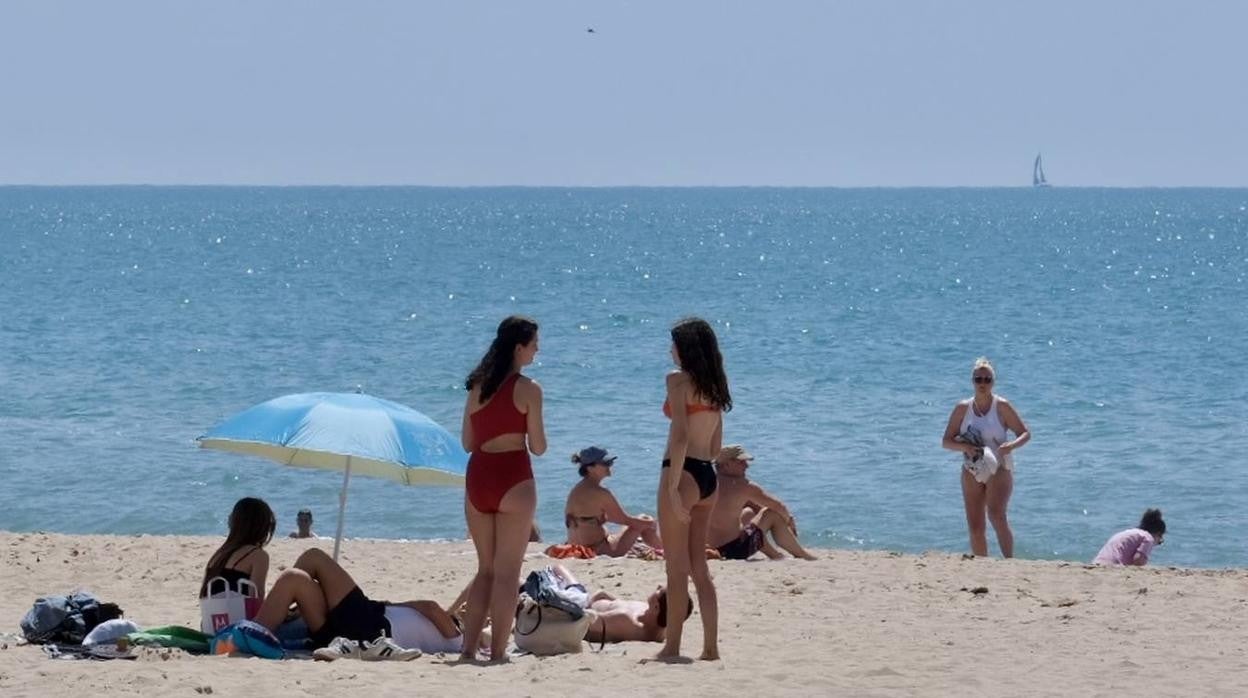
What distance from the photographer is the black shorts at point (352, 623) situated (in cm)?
786

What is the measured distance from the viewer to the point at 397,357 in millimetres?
29578

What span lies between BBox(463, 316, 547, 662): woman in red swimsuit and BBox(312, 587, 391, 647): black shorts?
1.72 ft

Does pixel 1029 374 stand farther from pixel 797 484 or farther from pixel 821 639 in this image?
pixel 821 639

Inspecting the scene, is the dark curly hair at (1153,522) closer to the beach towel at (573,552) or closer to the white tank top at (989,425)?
the white tank top at (989,425)

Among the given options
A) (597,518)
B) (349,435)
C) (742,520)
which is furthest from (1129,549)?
(349,435)

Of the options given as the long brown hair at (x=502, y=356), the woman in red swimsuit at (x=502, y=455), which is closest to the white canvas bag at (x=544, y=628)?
the woman in red swimsuit at (x=502, y=455)

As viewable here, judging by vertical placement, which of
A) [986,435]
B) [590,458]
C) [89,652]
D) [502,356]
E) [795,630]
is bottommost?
[89,652]

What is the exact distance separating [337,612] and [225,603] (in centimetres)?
47

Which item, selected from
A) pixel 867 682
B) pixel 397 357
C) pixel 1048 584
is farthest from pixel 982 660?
pixel 397 357

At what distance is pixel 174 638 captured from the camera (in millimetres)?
7852

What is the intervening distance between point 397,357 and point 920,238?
59823 millimetres

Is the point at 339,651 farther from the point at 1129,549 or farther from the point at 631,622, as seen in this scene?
the point at 1129,549

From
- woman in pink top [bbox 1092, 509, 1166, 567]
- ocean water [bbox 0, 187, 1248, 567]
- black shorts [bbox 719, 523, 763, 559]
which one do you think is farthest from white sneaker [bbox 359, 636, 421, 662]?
ocean water [bbox 0, 187, 1248, 567]

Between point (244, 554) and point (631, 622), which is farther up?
point (244, 554)
